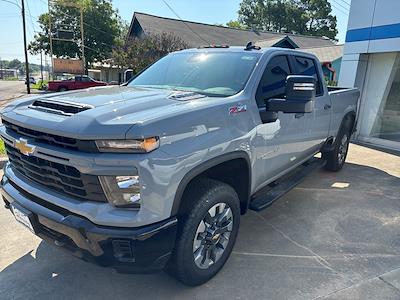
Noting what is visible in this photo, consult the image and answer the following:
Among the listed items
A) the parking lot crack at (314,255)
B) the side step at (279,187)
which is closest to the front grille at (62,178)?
the side step at (279,187)

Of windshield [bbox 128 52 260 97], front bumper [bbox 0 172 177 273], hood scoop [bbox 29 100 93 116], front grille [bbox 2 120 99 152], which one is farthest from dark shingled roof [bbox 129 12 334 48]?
front bumper [bbox 0 172 177 273]

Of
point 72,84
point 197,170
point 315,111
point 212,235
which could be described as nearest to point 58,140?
point 197,170

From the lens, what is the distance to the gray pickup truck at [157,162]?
85.0 inches

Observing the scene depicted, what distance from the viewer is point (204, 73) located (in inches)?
139

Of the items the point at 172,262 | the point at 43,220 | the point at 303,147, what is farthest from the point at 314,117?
the point at 43,220

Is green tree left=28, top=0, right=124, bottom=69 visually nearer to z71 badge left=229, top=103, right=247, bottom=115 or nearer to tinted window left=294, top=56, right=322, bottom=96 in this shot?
tinted window left=294, top=56, right=322, bottom=96

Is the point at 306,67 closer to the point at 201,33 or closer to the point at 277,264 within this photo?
the point at 277,264

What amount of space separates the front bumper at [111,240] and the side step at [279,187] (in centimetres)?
130

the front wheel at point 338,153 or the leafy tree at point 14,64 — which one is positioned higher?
the front wheel at point 338,153

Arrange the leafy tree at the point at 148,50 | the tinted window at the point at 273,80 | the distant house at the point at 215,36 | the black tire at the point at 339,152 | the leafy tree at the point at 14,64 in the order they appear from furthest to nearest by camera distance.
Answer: the leafy tree at the point at 14,64 → the distant house at the point at 215,36 → the leafy tree at the point at 148,50 → the black tire at the point at 339,152 → the tinted window at the point at 273,80

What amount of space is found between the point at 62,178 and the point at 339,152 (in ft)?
16.3

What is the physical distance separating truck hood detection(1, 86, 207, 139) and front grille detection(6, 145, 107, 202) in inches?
9.8

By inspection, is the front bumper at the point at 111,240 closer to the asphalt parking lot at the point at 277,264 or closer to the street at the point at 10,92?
the asphalt parking lot at the point at 277,264

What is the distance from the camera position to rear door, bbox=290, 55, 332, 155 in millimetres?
4277
